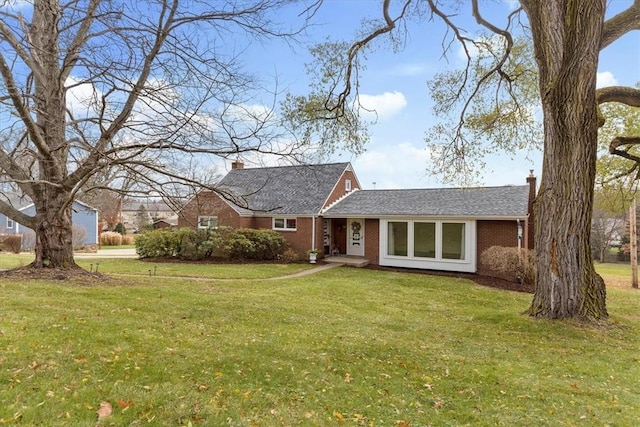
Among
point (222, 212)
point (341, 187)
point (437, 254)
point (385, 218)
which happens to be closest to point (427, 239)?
point (437, 254)

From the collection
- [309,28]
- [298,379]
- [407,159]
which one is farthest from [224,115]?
[407,159]

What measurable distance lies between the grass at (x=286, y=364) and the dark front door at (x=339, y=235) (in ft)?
40.5

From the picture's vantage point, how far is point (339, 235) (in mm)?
21516

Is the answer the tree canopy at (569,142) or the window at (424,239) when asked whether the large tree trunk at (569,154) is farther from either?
the window at (424,239)

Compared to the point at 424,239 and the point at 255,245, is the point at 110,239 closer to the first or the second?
the point at 255,245

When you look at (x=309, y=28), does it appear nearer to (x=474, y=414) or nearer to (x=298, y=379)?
(x=298, y=379)

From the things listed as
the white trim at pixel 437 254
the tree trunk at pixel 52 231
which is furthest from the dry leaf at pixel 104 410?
the white trim at pixel 437 254

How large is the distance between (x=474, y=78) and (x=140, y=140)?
35.3 ft

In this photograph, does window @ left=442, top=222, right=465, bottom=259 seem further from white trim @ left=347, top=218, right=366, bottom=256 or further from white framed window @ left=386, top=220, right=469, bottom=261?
white trim @ left=347, top=218, right=366, bottom=256

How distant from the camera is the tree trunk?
10.0 meters

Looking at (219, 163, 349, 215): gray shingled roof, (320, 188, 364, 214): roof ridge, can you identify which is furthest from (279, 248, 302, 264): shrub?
(320, 188, 364, 214): roof ridge

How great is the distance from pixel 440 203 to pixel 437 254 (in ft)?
8.14

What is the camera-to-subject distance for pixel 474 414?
3.91m

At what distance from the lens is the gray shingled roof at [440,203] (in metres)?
16.6
